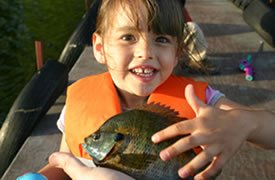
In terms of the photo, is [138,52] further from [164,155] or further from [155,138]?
[164,155]

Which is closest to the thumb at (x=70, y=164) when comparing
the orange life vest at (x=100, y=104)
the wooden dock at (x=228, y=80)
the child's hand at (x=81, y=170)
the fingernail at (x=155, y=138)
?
the child's hand at (x=81, y=170)

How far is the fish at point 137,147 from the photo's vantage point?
178cm

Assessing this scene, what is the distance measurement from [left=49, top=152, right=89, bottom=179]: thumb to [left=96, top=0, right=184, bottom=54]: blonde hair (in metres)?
0.77

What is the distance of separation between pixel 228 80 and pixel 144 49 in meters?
3.42

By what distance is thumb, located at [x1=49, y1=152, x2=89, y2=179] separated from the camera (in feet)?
6.08

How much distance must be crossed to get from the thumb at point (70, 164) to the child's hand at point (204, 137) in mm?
380

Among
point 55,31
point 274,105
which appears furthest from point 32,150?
point 55,31

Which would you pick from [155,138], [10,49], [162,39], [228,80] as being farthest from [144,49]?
[10,49]

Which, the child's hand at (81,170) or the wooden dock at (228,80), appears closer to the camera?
the child's hand at (81,170)

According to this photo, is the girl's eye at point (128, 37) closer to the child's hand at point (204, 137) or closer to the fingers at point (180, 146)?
the child's hand at point (204, 137)

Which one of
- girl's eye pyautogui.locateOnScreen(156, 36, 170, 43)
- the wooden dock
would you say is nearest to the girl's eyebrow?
girl's eye pyautogui.locateOnScreen(156, 36, 170, 43)

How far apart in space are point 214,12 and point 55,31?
3191 millimetres

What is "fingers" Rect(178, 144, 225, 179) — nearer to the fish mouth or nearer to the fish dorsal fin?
the fish dorsal fin

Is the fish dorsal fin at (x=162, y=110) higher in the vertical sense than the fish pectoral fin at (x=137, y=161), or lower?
higher
